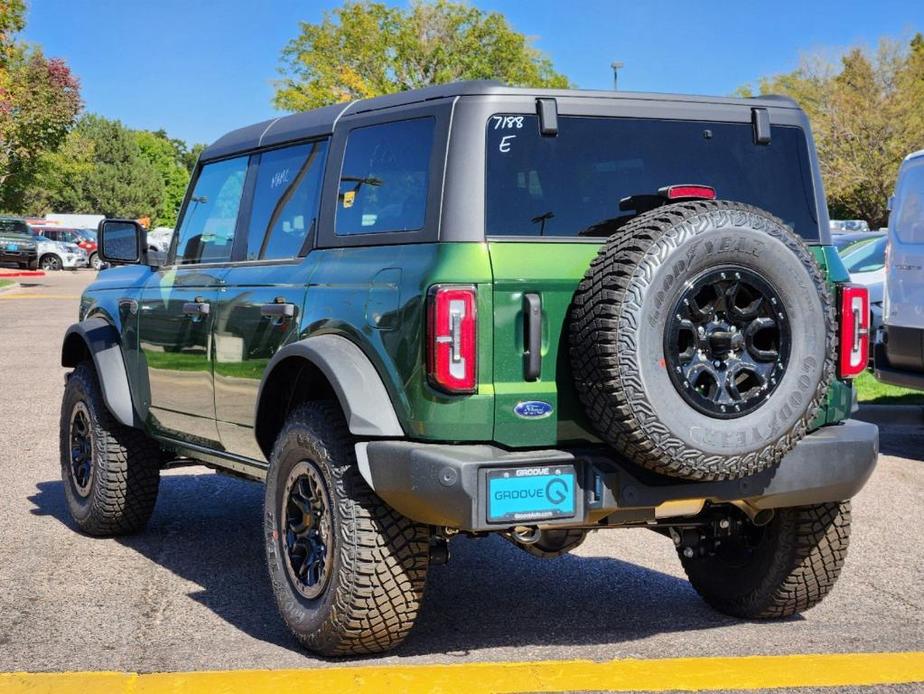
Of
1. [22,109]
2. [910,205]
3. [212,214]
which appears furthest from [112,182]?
[212,214]

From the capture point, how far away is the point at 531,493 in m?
4.27

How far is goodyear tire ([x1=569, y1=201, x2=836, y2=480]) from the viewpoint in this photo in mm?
4156

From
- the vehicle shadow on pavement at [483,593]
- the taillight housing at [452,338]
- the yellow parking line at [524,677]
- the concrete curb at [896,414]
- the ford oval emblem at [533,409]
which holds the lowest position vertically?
the vehicle shadow on pavement at [483,593]

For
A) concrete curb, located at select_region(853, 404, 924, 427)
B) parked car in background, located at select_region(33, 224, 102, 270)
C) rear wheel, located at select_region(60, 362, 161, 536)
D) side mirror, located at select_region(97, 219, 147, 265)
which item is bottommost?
concrete curb, located at select_region(853, 404, 924, 427)

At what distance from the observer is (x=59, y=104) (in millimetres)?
38031

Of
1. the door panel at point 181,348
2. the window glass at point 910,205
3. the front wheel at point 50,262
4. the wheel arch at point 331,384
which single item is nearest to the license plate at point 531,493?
the wheel arch at point 331,384

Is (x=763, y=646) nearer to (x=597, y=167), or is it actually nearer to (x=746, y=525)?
(x=746, y=525)

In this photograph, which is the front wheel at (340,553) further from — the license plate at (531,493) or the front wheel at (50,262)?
the front wheel at (50,262)

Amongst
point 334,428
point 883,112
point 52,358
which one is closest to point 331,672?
point 334,428

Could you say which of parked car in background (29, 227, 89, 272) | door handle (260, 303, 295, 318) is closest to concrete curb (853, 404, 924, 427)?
door handle (260, 303, 295, 318)

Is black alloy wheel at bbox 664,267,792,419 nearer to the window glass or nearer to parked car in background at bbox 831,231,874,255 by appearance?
the window glass

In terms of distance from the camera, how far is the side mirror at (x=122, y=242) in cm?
672

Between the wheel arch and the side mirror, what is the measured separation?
5.93 ft

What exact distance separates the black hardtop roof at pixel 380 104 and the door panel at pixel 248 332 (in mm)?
572
